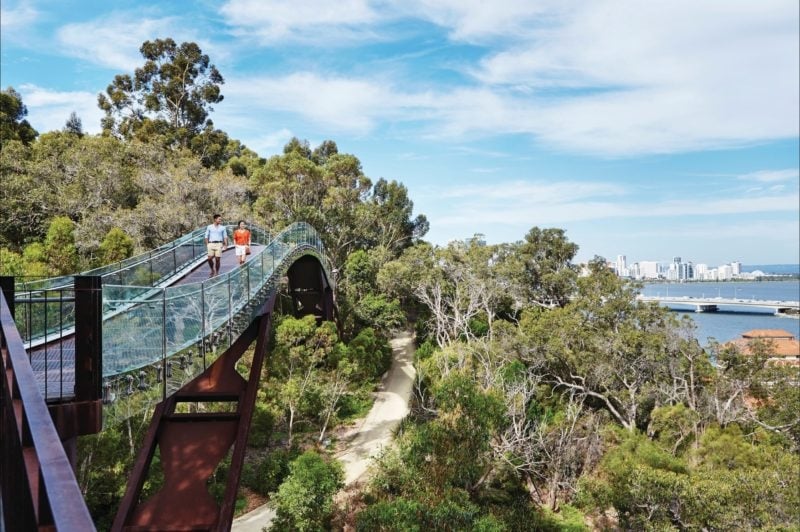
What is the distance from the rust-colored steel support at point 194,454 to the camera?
646cm

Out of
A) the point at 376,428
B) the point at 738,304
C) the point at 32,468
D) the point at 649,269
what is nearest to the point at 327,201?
the point at 376,428

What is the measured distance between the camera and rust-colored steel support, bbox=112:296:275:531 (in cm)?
646

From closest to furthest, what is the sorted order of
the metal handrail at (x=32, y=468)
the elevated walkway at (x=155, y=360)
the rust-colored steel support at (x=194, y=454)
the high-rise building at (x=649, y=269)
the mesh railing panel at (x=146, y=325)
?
the metal handrail at (x=32, y=468), the elevated walkway at (x=155, y=360), the mesh railing panel at (x=146, y=325), the rust-colored steel support at (x=194, y=454), the high-rise building at (x=649, y=269)

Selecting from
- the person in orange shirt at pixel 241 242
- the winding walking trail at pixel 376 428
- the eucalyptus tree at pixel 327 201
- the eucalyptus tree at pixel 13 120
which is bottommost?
the winding walking trail at pixel 376 428

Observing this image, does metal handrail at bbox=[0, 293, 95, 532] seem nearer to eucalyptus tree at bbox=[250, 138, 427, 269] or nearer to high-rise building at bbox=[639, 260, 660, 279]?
eucalyptus tree at bbox=[250, 138, 427, 269]

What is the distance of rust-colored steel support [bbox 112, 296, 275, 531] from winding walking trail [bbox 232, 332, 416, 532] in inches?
234

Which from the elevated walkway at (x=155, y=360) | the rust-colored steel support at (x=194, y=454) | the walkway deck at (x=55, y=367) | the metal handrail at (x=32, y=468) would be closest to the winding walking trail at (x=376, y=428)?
the rust-colored steel support at (x=194, y=454)

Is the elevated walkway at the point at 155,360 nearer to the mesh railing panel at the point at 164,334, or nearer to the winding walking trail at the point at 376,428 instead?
the mesh railing panel at the point at 164,334


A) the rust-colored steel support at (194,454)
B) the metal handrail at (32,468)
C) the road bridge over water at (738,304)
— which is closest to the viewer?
the metal handrail at (32,468)

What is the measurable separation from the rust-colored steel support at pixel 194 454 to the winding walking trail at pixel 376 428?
594cm

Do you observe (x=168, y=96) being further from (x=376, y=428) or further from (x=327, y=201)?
(x=376, y=428)

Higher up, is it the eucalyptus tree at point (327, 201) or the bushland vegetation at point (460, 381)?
the eucalyptus tree at point (327, 201)

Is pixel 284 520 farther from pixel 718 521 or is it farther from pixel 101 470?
pixel 718 521

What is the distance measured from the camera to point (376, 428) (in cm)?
1947
